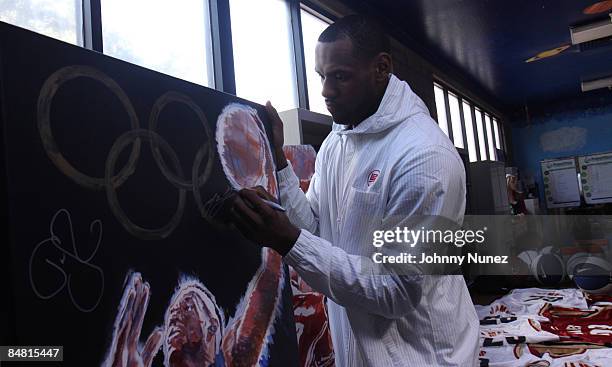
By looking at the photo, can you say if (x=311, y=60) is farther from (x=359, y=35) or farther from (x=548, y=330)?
(x=548, y=330)

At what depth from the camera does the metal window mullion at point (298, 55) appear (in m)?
2.80

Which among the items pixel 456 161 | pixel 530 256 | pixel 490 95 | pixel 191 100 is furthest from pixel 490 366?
pixel 490 95

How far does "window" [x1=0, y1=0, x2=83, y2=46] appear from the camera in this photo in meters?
1.30

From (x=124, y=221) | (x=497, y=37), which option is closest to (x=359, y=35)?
(x=124, y=221)

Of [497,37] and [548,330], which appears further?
[497,37]

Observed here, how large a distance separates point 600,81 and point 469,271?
179 inches

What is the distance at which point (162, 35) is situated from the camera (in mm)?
1840

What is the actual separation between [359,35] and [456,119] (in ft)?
18.3

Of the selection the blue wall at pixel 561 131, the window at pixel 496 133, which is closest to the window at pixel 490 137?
the window at pixel 496 133

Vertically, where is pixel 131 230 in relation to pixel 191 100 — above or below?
below

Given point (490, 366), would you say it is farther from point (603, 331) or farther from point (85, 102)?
point (85, 102)

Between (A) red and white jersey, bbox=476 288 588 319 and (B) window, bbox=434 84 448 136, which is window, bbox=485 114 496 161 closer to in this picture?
(B) window, bbox=434 84 448 136

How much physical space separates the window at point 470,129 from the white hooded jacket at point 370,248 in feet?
19.3

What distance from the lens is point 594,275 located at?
11.6 ft
